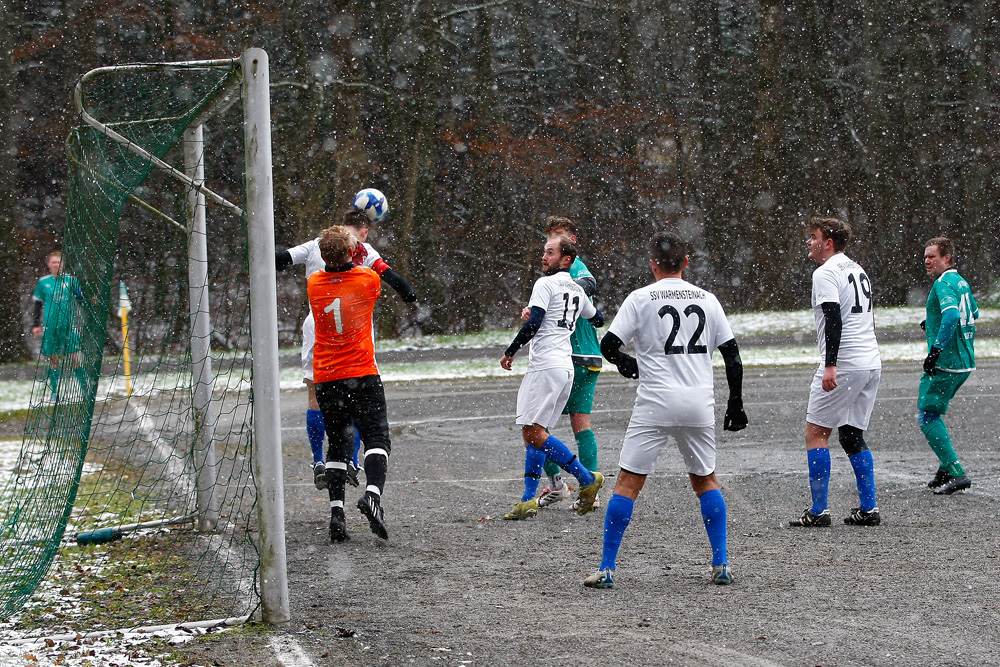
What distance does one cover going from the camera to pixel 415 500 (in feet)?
28.8

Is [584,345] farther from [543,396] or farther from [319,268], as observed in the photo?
[319,268]

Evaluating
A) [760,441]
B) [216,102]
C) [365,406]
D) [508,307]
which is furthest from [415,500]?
[508,307]

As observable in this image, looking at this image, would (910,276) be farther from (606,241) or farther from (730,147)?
(606,241)

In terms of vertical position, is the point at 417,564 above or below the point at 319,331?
below

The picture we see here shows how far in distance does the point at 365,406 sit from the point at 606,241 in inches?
1039

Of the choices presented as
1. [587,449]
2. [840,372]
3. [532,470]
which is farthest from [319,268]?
[840,372]

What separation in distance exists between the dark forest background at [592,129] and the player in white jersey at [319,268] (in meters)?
19.9

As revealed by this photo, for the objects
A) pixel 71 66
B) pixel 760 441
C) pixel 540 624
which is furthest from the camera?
pixel 71 66

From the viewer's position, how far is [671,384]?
5840mm

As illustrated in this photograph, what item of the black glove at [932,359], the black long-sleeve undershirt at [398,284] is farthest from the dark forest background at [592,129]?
the black long-sleeve undershirt at [398,284]

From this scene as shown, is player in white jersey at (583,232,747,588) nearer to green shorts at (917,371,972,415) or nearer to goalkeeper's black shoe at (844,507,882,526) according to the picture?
goalkeeper's black shoe at (844,507,882,526)

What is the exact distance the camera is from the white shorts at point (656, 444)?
231 inches

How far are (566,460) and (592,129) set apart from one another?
24516 mm

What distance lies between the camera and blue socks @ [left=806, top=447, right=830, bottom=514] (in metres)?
7.44
